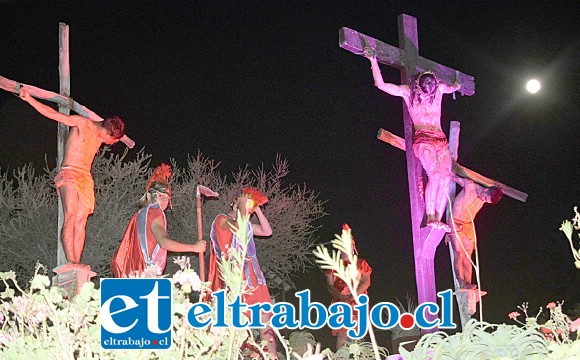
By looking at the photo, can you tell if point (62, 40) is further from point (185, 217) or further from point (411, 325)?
point (185, 217)

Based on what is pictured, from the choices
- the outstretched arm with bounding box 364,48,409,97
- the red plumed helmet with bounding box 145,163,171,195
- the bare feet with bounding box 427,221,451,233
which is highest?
the outstretched arm with bounding box 364,48,409,97

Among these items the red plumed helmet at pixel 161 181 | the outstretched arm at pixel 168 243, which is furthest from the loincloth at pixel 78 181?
the outstretched arm at pixel 168 243

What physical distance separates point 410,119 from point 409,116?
3cm

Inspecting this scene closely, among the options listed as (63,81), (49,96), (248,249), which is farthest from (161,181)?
(63,81)

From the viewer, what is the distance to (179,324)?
2.81 m

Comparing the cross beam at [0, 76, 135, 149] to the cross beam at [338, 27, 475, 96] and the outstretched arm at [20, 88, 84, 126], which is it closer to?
the outstretched arm at [20, 88, 84, 126]

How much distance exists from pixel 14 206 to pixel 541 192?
30.8 ft

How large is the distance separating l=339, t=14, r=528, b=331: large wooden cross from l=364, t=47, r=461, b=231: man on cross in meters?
0.10

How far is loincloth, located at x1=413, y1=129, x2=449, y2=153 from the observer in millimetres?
7047

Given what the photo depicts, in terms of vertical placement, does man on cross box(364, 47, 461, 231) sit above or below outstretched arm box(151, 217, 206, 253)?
above

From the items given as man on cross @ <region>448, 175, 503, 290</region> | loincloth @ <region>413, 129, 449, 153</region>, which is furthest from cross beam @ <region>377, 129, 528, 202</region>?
loincloth @ <region>413, 129, 449, 153</region>

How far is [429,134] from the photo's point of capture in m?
7.12

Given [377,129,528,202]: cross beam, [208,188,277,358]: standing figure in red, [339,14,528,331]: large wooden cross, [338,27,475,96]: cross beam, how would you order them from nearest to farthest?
[208,188,277,358]: standing figure in red → [339,14,528,331]: large wooden cross → [338,27,475,96]: cross beam → [377,129,528,202]: cross beam

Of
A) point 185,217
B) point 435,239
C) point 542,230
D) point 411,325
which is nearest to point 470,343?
point 435,239
